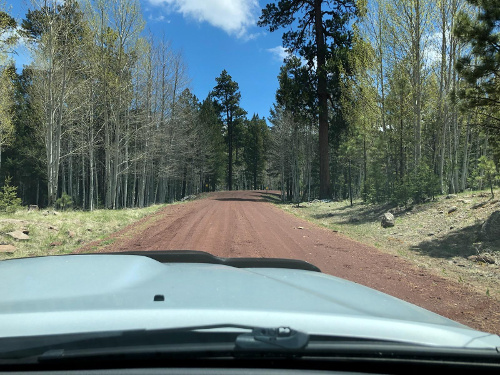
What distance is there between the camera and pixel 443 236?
1156 cm

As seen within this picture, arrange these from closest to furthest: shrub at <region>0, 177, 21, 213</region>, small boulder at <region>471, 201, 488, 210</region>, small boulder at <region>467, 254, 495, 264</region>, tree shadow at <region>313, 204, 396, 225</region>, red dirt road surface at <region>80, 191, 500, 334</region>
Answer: red dirt road surface at <region>80, 191, 500, 334</region>, small boulder at <region>467, 254, 495, 264</region>, small boulder at <region>471, 201, 488, 210</region>, shrub at <region>0, 177, 21, 213</region>, tree shadow at <region>313, 204, 396, 225</region>

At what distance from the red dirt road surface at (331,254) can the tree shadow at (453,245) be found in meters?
1.51

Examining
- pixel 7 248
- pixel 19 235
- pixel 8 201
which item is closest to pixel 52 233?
pixel 19 235

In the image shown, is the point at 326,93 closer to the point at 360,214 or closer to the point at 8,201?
the point at 360,214

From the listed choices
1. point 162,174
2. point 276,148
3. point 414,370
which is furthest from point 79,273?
point 276,148

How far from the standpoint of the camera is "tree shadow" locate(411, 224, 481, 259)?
32.4 feet

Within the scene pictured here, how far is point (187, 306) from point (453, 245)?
1090cm

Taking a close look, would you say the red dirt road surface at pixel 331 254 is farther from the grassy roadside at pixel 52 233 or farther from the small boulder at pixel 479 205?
the small boulder at pixel 479 205

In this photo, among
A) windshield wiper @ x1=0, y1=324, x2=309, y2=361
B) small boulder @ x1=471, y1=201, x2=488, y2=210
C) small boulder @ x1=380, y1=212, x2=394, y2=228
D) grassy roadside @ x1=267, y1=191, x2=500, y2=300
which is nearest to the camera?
windshield wiper @ x1=0, y1=324, x2=309, y2=361

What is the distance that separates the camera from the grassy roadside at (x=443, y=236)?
805 cm

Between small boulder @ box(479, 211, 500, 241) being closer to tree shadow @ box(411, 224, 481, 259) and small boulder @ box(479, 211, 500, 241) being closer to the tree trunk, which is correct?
tree shadow @ box(411, 224, 481, 259)

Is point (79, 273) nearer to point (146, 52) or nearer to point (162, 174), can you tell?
point (146, 52)

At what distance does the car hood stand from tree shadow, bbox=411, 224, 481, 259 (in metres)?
8.74

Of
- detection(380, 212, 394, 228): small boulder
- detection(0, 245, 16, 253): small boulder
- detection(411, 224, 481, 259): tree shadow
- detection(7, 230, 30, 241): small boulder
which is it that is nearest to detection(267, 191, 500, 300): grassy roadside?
detection(411, 224, 481, 259): tree shadow
